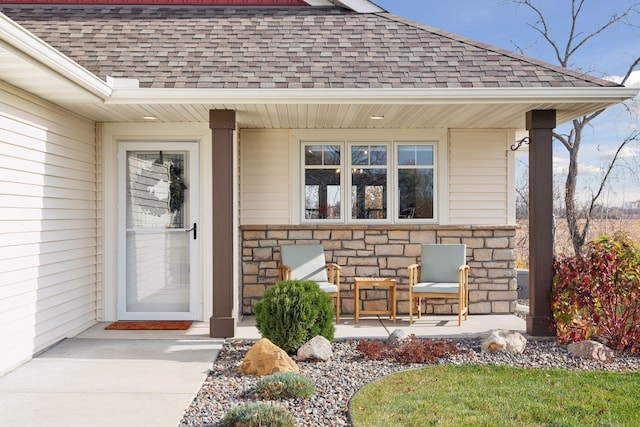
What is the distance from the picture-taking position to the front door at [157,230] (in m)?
6.26

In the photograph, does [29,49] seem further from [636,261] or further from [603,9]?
[603,9]

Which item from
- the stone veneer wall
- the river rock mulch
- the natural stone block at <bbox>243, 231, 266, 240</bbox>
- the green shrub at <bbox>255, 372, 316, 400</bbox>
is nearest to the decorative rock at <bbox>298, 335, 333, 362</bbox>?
the river rock mulch

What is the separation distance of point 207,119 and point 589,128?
9.90m

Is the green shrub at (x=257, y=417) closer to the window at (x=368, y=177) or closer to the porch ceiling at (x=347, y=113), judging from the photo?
the porch ceiling at (x=347, y=113)

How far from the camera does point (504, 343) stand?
5.01 meters

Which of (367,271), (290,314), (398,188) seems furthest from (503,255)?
(290,314)

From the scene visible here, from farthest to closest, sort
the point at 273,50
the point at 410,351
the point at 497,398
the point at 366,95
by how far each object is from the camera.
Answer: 1. the point at 273,50
2. the point at 366,95
3. the point at 410,351
4. the point at 497,398

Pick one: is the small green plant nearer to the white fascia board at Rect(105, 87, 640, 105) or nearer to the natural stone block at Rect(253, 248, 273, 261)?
the natural stone block at Rect(253, 248, 273, 261)

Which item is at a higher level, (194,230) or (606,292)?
(194,230)

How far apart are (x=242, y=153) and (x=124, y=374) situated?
333 centimetres

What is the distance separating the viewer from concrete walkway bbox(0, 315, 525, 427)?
3.49m

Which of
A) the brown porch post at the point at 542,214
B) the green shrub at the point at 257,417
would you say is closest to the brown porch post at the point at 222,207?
the green shrub at the point at 257,417

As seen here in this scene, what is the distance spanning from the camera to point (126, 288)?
6.30 meters

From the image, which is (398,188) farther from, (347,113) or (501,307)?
(501,307)
